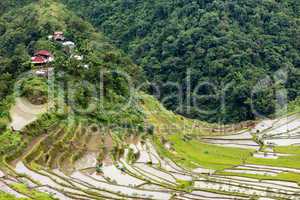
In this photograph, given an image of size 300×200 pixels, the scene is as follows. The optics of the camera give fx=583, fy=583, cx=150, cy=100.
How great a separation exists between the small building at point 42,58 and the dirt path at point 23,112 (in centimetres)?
546

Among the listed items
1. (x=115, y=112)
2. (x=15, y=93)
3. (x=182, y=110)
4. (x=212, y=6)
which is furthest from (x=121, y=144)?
(x=212, y=6)

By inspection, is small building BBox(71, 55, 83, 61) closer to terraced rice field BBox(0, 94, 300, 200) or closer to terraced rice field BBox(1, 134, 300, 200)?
terraced rice field BBox(0, 94, 300, 200)

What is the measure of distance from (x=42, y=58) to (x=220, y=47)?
74.3 feet

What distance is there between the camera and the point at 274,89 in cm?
5069

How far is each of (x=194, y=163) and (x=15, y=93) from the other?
33.6 ft

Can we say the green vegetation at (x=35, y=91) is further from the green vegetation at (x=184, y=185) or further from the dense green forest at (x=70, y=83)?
the green vegetation at (x=184, y=185)

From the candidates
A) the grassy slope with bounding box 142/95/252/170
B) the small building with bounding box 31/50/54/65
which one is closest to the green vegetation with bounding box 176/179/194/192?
the grassy slope with bounding box 142/95/252/170

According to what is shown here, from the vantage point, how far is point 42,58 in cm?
3569

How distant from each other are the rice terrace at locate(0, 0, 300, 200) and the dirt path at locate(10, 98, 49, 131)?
0.24 ft

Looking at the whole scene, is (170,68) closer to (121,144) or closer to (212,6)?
(212,6)

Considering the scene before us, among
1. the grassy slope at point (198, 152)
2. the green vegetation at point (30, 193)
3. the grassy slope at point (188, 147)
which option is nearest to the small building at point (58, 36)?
the grassy slope at point (188, 147)

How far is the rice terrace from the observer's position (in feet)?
83.3

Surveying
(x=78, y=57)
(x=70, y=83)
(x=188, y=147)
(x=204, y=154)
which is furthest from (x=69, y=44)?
(x=204, y=154)

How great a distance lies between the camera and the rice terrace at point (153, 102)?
2538cm
